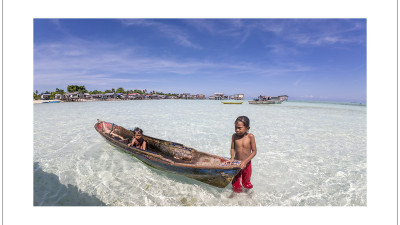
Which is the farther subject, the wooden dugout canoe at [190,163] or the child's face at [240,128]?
the wooden dugout canoe at [190,163]

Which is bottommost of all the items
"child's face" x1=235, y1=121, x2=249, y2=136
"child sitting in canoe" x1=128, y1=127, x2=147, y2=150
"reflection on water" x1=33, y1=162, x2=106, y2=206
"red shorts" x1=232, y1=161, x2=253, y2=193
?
"reflection on water" x1=33, y1=162, x2=106, y2=206

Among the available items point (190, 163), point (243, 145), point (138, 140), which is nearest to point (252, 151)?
point (243, 145)

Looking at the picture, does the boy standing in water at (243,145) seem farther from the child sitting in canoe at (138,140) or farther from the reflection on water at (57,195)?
the child sitting in canoe at (138,140)

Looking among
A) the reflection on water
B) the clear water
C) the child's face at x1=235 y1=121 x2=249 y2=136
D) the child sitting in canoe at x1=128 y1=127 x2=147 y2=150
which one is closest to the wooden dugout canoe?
the child sitting in canoe at x1=128 y1=127 x2=147 y2=150

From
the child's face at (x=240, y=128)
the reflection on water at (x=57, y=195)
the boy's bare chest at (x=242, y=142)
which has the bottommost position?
the reflection on water at (x=57, y=195)

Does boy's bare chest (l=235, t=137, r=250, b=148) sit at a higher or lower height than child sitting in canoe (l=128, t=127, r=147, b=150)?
higher

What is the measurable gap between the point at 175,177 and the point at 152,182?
0.66m

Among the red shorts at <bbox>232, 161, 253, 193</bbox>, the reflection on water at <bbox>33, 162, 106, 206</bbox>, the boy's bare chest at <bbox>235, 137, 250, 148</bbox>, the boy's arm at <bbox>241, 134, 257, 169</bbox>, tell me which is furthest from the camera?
the reflection on water at <bbox>33, 162, 106, 206</bbox>

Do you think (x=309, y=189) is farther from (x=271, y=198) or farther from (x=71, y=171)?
(x=71, y=171)

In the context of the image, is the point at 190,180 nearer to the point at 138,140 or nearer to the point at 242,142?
the point at 242,142

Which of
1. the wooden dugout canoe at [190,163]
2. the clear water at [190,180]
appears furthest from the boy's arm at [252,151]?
the clear water at [190,180]

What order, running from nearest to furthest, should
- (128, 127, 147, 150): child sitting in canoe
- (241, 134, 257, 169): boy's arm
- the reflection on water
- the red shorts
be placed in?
(241, 134, 257, 169): boy's arm, the red shorts, the reflection on water, (128, 127, 147, 150): child sitting in canoe

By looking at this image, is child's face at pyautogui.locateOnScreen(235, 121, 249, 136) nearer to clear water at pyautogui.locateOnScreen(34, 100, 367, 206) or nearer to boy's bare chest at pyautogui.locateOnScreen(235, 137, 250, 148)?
boy's bare chest at pyautogui.locateOnScreen(235, 137, 250, 148)

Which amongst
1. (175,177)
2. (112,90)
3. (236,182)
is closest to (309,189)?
(236,182)
